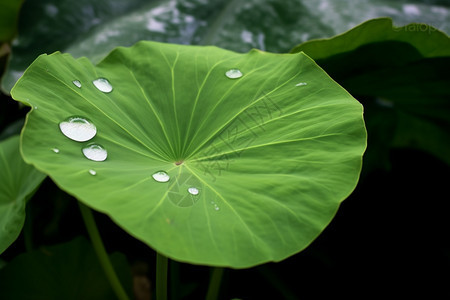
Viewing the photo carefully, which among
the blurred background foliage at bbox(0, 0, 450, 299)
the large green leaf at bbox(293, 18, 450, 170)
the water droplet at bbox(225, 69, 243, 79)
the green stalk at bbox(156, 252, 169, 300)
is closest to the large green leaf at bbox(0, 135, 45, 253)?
the blurred background foliage at bbox(0, 0, 450, 299)

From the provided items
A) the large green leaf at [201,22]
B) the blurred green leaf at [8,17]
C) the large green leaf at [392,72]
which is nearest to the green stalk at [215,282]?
the large green leaf at [392,72]

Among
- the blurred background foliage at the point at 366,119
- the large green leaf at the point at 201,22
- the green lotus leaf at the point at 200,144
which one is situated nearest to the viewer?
the green lotus leaf at the point at 200,144

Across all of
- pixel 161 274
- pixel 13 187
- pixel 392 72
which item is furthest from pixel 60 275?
pixel 392 72

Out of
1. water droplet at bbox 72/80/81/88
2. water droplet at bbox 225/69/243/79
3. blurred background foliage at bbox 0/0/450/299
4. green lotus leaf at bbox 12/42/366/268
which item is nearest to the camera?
green lotus leaf at bbox 12/42/366/268

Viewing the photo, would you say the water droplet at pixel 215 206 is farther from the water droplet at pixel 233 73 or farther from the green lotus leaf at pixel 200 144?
the water droplet at pixel 233 73

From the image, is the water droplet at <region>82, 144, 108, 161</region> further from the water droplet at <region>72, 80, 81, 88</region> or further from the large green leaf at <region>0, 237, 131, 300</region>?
the large green leaf at <region>0, 237, 131, 300</region>

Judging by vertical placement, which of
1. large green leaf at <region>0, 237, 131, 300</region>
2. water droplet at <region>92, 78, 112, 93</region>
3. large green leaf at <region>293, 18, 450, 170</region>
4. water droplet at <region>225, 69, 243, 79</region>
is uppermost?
large green leaf at <region>293, 18, 450, 170</region>

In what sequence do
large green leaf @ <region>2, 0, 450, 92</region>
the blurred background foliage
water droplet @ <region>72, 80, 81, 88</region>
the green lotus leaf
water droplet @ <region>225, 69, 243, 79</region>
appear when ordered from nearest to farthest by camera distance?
the green lotus leaf
water droplet @ <region>72, 80, 81, 88</region>
water droplet @ <region>225, 69, 243, 79</region>
the blurred background foliage
large green leaf @ <region>2, 0, 450, 92</region>

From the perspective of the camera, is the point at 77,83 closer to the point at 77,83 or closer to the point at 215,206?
the point at 77,83
